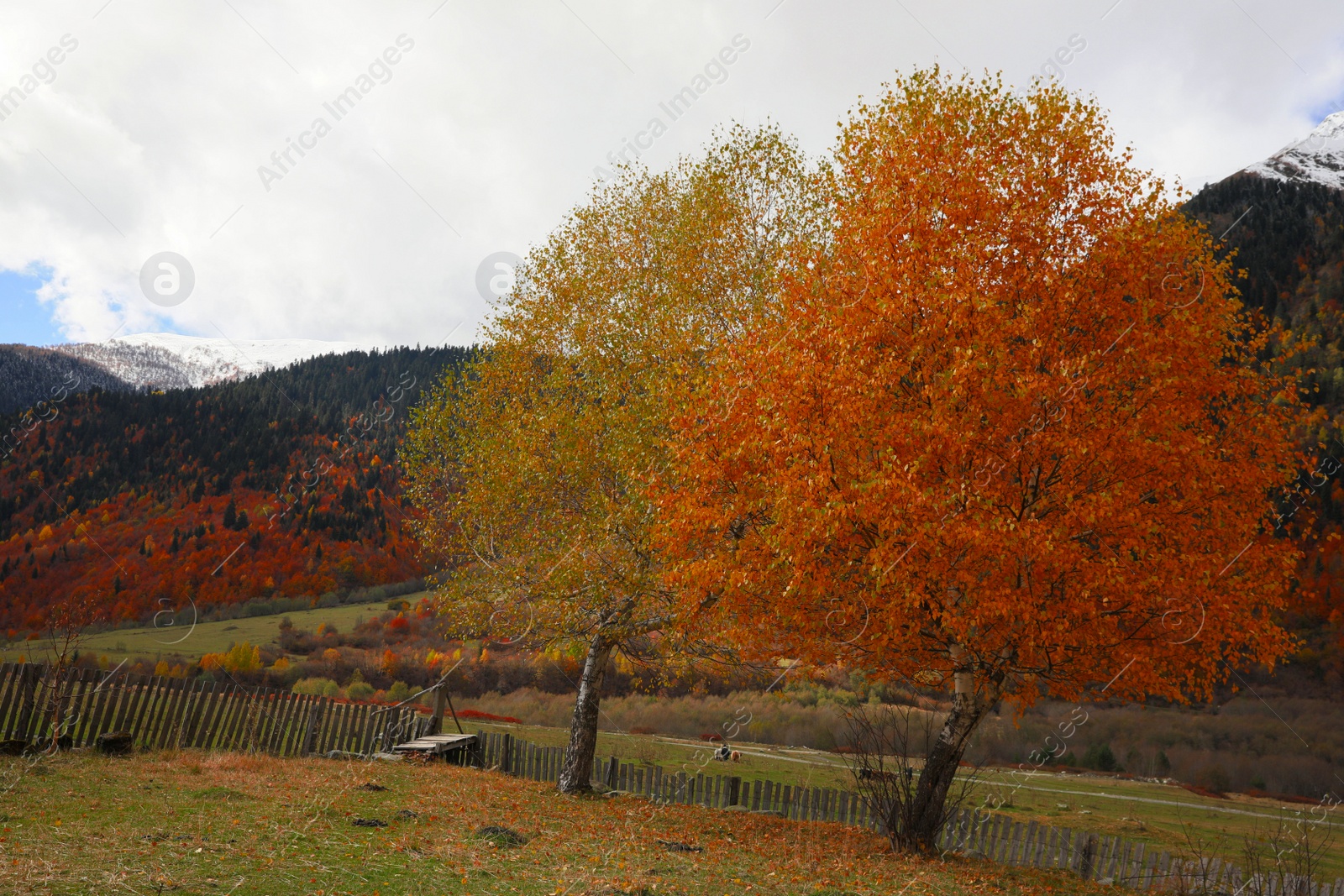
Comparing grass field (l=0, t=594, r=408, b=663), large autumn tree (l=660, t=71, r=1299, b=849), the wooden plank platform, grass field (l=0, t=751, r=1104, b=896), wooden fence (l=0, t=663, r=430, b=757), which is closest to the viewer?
grass field (l=0, t=751, r=1104, b=896)

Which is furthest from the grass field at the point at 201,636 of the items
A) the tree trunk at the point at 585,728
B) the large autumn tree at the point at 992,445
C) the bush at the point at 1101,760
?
the large autumn tree at the point at 992,445

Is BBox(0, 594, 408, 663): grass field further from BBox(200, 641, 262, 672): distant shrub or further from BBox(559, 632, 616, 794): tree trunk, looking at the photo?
BBox(559, 632, 616, 794): tree trunk

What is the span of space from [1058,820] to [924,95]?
20.6m

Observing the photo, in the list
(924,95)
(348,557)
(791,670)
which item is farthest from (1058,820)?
(348,557)

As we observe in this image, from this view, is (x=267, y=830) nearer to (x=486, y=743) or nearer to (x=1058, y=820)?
(x=486, y=743)

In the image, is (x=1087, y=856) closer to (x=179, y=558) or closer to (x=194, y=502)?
(x=179, y=558)

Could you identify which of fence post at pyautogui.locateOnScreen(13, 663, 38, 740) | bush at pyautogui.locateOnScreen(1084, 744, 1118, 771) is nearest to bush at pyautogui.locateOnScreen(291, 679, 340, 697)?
fence post at pyautogui.locateOnScreen(13, 663, 38, 740)

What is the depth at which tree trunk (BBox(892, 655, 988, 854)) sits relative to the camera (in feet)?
38.1

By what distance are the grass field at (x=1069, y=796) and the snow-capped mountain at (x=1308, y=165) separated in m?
142

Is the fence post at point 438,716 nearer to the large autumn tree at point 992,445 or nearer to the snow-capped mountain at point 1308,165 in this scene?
the large autumn tree at point 992,445

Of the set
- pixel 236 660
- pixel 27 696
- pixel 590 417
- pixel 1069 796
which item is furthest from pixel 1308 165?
pixel 27 696

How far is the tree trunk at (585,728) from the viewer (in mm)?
16688

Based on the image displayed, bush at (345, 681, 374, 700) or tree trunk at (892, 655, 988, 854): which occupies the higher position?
tree trunk at (892, 655, 988, 854)

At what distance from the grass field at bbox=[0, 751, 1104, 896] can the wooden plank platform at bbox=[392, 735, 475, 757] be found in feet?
11.4
